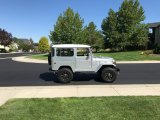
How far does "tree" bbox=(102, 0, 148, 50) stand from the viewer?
51031 millimetres

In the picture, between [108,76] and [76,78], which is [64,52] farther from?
[108,76]

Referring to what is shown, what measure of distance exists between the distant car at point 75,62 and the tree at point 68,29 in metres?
29.9

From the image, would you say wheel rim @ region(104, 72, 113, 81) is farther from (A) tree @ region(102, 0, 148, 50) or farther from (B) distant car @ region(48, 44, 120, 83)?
(A) tree @ region(102, 0, 148, 50)

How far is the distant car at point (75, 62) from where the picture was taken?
13.7 metres

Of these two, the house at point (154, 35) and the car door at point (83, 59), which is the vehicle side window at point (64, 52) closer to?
the car door at point (83, 59)

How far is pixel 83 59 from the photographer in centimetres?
1373

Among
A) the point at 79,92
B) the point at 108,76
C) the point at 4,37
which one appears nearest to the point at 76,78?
the point at 108,76

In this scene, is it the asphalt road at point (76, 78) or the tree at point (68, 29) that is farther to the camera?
the tree at point (68, 29)

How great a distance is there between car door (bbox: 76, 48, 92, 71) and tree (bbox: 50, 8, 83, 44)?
29871mm

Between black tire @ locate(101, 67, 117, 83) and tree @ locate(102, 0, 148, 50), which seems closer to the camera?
black tire @ locate(101, 67, 117, 83)

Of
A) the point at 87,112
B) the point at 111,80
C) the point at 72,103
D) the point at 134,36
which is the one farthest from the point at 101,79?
the point at 134,36

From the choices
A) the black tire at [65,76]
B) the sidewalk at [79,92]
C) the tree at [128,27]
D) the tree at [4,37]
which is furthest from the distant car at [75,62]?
the tree at [4,37]

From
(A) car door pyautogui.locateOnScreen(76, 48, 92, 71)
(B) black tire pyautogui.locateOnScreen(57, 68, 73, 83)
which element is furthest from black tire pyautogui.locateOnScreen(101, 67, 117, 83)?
(B) black tire pyautogui.locateOnScreen(57, 68, 73, 83)

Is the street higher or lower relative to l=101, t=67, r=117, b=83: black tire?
lower
